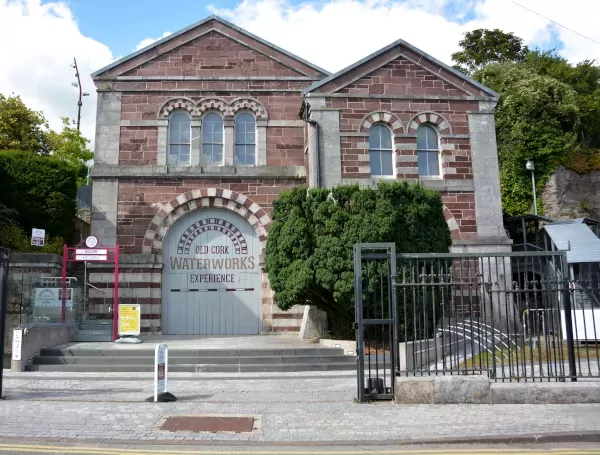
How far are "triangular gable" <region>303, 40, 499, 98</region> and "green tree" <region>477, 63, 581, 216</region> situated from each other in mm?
7955

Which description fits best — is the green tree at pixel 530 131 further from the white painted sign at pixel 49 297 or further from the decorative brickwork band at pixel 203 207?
the white painted sign at pixel 49 297

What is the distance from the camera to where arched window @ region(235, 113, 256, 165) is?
61.6 feet

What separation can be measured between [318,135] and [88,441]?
12.4 m

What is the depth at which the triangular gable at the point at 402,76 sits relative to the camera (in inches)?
699

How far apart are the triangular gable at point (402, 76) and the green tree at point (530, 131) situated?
7955 mm

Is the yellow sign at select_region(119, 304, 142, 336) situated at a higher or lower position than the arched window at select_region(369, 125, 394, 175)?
lower

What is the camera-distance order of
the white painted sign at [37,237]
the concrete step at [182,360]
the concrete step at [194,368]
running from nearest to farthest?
1. the concrete step at [194,368]
2. the concrete step at [182,360]
3. the white painted sign at [37,237]

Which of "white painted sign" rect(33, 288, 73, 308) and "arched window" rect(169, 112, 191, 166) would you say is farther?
"arched window" rect(169, 112, 191, 166)

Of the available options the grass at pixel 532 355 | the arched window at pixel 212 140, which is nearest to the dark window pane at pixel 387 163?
the arched window at pixel 212 140

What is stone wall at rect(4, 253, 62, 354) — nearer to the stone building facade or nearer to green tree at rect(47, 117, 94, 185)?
the stone building facade

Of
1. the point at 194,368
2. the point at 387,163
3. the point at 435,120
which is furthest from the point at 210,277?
the point at 435,120

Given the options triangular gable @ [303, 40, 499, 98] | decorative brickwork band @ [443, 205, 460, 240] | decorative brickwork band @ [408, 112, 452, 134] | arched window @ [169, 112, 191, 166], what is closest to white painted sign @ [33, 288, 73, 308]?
arched window @ [169, 112, 191, 166]

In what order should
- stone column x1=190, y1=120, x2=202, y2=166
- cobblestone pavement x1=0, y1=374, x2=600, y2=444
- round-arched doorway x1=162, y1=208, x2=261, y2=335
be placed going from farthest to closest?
1. stone column x1=190, y1=120, x2=202, y2=166
2. round-arched doorway x1=162, y1=208, x2=261, y2=335
3. cobblestone pavement x1=0, y1=374, x2=600, y2=444

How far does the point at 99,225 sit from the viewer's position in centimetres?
1778
